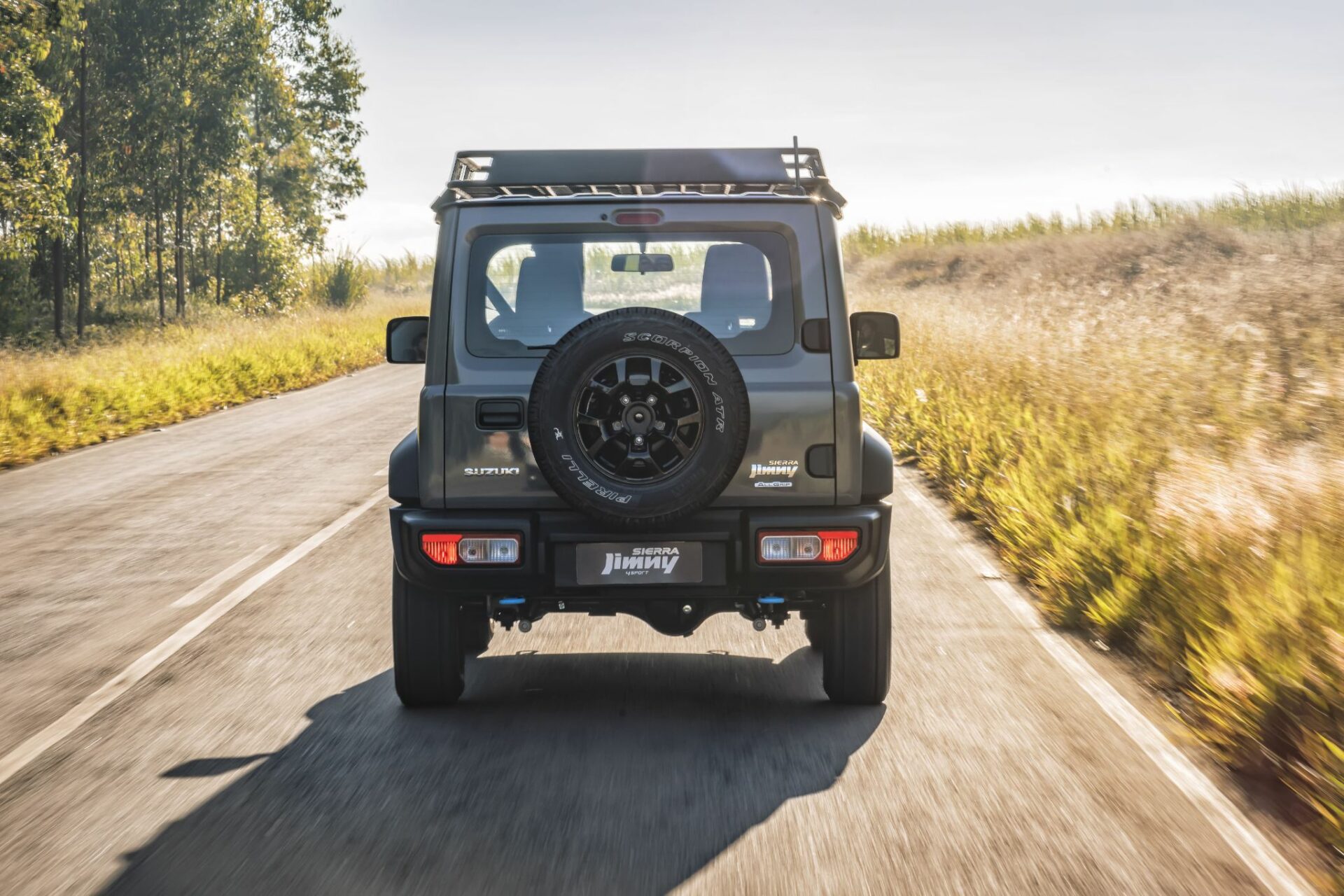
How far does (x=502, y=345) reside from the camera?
5121 mm

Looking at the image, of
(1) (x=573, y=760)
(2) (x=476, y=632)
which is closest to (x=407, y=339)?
(2) (x=476, y=632)

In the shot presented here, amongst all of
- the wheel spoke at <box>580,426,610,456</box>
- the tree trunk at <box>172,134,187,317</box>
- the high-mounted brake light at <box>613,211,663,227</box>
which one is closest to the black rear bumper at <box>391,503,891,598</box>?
the wheel spoke at <box>580,426,610,456</box>

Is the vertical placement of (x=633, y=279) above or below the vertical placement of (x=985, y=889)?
above

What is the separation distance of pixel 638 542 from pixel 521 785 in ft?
3.23

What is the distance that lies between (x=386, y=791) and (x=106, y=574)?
4995 mm

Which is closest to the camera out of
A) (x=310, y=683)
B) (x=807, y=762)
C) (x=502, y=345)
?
(x=807, y=762)

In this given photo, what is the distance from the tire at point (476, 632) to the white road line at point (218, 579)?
2.16 m

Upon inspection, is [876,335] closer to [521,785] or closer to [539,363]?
[539,363]

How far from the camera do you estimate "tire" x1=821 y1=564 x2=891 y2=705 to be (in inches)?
213

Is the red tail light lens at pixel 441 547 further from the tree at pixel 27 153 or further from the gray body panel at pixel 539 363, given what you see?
the tree at pixel 27 153

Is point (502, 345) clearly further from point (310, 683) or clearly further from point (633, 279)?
point (310, 683)

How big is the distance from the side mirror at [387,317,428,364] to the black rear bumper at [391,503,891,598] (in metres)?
0.84

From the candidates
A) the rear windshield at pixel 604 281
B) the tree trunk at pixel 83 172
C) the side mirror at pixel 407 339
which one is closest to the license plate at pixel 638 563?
the rear windshield at pixel 604 281

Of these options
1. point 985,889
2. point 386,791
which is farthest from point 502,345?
point 985,889
